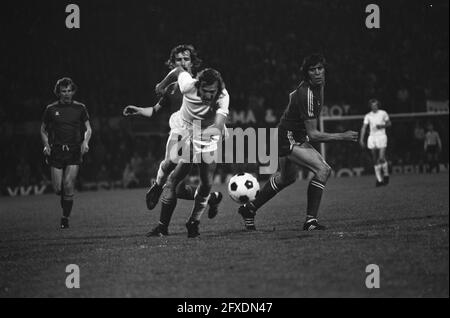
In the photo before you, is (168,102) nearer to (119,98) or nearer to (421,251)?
(421,251)

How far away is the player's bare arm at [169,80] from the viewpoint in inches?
350

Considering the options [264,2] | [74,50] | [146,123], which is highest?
[264,2]

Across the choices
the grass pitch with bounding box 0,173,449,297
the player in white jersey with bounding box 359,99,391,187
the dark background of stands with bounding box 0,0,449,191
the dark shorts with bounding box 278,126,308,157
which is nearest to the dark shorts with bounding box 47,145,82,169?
the grass pitch with bounding box 0,173,449,297

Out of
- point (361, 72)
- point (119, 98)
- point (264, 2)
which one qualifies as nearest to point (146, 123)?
point (119, 98)

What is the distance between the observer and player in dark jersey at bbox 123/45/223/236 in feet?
29.2

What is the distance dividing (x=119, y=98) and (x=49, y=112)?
14314mm

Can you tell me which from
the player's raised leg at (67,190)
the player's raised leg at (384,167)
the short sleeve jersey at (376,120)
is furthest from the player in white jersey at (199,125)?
the short sleeve jersey at (376,120)

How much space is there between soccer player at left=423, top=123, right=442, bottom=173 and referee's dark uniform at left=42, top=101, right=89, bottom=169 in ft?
56.2

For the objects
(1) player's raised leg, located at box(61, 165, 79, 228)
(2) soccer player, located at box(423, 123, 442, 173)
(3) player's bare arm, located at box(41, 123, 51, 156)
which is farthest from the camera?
(2) soccer player, located at box(423, 123, 442, 173)

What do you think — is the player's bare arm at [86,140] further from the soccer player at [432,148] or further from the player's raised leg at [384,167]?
the soccer player at [432,148]

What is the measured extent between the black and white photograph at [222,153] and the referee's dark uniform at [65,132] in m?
0.03

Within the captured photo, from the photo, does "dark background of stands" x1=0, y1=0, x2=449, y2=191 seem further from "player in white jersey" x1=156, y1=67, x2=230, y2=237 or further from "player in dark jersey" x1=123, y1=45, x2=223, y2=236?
"player in white jersey" x1=156, y1=67, x2=230, y2=237

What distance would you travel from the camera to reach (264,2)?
93.3 ft
